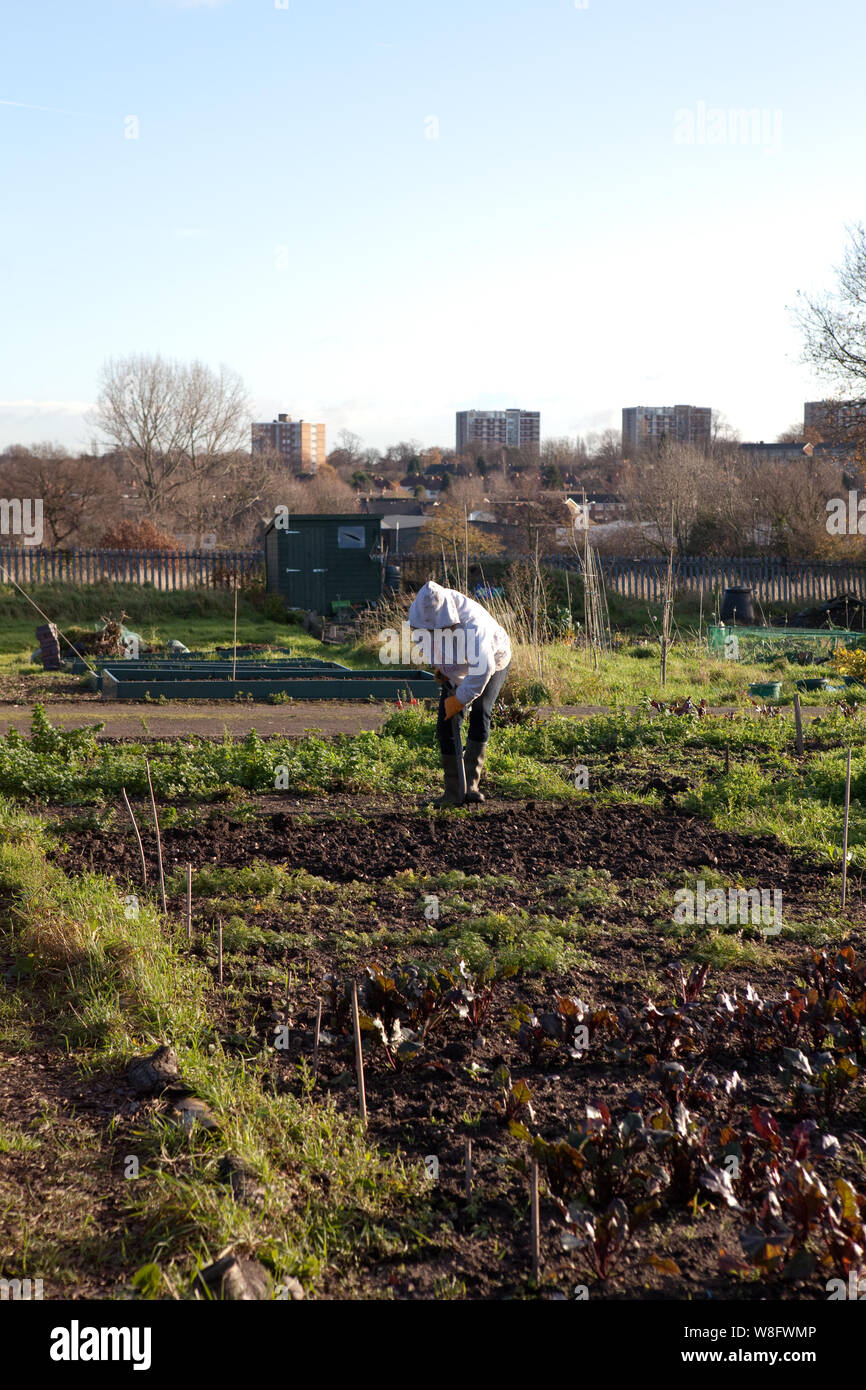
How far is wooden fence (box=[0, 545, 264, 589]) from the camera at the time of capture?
25359 mm

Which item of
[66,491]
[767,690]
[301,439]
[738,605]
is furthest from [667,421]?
[767,690]

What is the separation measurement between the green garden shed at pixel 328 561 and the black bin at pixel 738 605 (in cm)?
765

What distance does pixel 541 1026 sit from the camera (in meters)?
3.68

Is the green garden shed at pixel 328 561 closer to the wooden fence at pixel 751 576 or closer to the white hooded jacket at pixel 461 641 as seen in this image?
the wooden fence at pixel 751 576

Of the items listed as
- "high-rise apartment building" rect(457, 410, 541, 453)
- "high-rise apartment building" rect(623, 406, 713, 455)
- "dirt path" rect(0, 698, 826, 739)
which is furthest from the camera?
"high-rise apartment building" rect(457, 410, 541, 453)

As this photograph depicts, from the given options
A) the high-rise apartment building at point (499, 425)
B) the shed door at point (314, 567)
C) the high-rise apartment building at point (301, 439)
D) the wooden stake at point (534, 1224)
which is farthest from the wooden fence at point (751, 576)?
the high-rise apartment building at point (499, 425)

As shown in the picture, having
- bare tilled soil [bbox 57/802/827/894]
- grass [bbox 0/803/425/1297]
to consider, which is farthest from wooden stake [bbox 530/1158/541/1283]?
bare tilled soil [bbox 57/802/827/894]

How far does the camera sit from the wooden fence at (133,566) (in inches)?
998

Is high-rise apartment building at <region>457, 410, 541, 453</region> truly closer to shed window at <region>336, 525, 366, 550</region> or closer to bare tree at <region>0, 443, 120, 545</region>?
bare tree at <region>0, 443, 120, 545</region>

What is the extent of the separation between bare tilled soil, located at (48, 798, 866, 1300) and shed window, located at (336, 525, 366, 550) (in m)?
18.4

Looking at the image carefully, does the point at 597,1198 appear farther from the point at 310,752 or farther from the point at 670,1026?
the point at 310,752

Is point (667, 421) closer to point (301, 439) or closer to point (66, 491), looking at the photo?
point (301, 439)

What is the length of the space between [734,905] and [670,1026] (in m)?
1.68

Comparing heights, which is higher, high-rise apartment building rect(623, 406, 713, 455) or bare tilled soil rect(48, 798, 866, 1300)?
high-rise apartment building rect(623, 406, 713, 455)
